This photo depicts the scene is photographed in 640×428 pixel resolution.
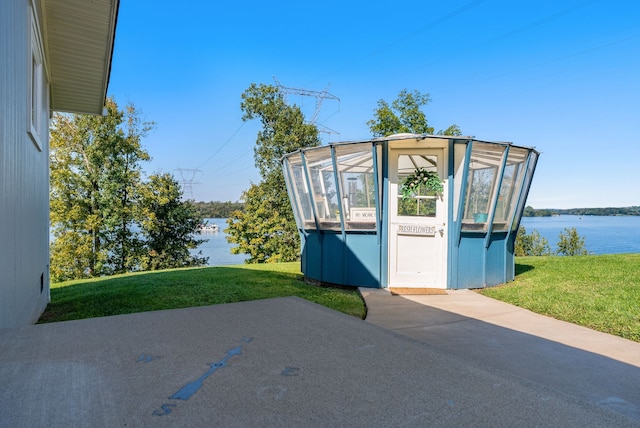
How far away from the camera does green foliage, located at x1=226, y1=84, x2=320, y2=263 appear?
25.5 meters

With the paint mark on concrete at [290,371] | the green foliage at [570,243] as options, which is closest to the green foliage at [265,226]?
the paint mark on concrete at [290,371]

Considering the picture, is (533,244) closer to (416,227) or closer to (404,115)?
(404,115)

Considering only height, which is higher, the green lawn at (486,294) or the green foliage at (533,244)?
the green lawn at (486,294)

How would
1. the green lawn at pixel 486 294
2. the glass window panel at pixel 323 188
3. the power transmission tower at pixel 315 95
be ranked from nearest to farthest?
the green lawn at pixel 486 294
the glass window panel at pixel 323 188
the power transmission tower at pixel 315 95

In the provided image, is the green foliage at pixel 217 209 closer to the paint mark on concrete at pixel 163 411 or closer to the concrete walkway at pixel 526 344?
the concrete walkway at pixel 526 344

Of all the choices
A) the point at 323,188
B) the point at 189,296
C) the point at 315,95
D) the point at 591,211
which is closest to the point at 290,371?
the point at 189,296

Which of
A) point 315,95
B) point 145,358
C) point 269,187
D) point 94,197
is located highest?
point 315,95

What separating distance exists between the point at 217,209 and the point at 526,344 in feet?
98.9

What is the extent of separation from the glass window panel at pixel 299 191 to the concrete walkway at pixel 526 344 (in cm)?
248

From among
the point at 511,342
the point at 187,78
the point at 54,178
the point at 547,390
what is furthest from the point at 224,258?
the point at 547,390

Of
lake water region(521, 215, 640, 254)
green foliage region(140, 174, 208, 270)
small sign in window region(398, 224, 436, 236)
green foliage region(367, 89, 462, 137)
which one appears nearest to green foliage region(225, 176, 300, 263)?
green foliage region(140, 174, 208, 270)

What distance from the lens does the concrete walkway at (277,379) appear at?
1761 mm

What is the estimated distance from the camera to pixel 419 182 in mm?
7453

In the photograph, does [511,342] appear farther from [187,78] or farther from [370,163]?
[187,78]
